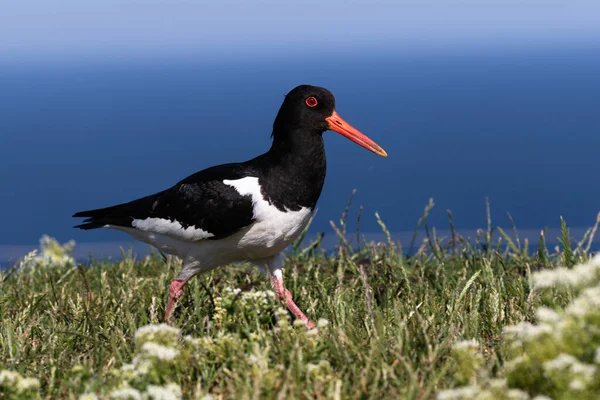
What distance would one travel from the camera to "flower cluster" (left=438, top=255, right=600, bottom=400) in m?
2.58

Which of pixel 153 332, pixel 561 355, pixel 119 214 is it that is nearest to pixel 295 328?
pixel 153 332

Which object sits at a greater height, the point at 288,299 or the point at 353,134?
the point at 353,134

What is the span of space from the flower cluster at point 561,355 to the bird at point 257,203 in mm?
2130

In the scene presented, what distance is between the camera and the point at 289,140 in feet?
17.6

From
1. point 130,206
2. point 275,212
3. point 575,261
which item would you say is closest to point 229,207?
point 275,212

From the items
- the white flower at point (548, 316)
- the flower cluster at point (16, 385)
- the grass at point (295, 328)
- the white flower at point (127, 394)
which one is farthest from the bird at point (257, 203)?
the white flower at point (548, 316)

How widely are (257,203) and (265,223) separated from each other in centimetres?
14

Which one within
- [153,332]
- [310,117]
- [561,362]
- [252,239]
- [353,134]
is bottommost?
[561,362]

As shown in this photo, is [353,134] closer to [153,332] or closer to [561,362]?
[153,332]

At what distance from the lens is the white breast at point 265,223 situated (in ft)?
16.6

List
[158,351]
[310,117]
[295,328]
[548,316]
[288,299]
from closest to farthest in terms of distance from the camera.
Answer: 1. [548,316]
2. [158,351]
3. [295,328]
4. [288,299]
5. [310,117]

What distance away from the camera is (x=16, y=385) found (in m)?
3.15

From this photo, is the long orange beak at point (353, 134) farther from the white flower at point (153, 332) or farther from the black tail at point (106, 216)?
the white flower at point (153, 332)

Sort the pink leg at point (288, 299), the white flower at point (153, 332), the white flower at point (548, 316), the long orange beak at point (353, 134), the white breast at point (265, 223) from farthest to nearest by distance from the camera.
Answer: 1. the long orange beak at point (353, 134)
2. the white breast at point (265, 223)
3. the pink leg at point (288, 299)
4. the white flower at point (153, 332)
5. the white flower at point (548, 316)
